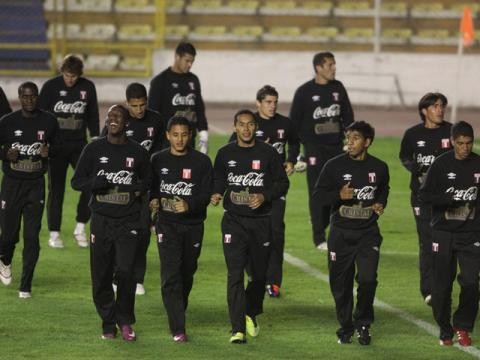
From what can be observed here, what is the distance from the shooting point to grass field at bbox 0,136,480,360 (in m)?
10.8

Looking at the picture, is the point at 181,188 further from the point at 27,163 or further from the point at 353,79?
the point at 353,79

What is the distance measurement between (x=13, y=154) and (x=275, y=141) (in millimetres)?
2434

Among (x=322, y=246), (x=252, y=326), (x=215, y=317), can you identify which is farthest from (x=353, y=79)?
(x=252, y=326)

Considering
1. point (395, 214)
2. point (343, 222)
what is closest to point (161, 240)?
point (343, 222)

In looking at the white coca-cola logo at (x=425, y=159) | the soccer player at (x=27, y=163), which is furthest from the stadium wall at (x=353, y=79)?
the white coca-cola logo at (x=425, y=159)

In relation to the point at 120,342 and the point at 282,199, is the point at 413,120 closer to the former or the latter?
the point at 282,199

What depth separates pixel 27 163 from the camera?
42.3 ft

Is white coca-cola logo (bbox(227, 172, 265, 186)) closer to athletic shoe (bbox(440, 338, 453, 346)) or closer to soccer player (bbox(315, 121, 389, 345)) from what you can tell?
soccer player (bbox(315, 121, 389, 345))

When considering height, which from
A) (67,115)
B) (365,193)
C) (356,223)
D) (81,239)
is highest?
(67,115)

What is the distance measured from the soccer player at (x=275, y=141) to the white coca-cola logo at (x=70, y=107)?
270 cm

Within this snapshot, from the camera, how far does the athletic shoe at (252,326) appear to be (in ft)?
37.5

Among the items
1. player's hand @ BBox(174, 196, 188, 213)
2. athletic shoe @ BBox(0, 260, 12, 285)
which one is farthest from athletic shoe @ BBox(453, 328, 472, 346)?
athletic shoe @ BBox(0, 260, 12, 285)

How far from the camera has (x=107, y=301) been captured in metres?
11.2

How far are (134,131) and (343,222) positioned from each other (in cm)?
292
